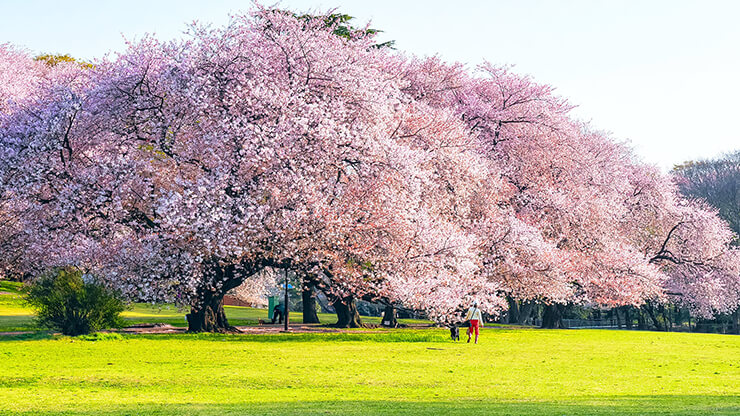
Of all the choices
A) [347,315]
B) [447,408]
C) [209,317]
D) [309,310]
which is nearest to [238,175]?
[209,317]

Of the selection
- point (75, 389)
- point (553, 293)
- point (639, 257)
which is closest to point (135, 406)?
point (75, 389)

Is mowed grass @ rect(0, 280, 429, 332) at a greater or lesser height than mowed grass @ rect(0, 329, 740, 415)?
greater

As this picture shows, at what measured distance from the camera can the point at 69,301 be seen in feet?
89.9

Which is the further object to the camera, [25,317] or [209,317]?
[25,317]

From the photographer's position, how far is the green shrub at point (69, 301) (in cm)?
2730

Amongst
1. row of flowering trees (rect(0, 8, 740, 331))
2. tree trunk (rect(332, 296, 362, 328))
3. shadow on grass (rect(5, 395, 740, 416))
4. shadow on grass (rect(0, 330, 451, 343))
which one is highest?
row of flowering trees (rect(0, 8, 740, 331))

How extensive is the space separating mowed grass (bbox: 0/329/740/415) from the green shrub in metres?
1.11

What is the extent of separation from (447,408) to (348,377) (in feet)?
18.7

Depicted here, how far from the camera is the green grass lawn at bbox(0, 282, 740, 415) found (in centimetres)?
1283

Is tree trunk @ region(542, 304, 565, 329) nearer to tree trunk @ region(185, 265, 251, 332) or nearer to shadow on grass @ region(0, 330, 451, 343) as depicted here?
shadow on grass @ region(0, 330, 451, 343)

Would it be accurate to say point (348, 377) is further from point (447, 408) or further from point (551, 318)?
point (551, 318)

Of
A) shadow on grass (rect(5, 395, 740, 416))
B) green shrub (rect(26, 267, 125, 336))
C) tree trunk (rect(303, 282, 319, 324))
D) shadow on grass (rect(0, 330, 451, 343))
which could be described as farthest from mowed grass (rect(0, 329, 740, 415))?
tree trunk (rect(303, 282, 319, 324))

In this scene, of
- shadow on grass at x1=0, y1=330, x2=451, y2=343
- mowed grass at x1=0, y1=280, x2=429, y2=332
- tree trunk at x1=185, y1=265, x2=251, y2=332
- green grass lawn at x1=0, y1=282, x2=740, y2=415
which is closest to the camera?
green grass lawn at x1=0, y1=282, x2=740, y2=415

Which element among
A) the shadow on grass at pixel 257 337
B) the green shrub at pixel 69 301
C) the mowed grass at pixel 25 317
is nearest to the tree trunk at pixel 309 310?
the mowed grass at pixel 25 317
